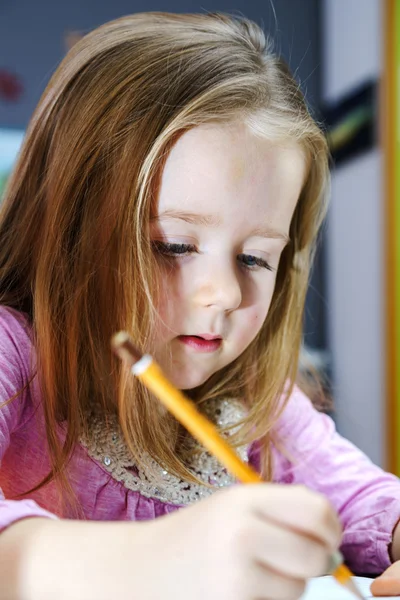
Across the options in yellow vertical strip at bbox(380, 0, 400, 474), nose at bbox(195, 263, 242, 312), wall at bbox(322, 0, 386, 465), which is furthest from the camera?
wall at bbox(322, 0, 386, 465)

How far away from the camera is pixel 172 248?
523 millimetres

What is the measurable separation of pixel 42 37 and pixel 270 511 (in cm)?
217

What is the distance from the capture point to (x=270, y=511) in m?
0.28

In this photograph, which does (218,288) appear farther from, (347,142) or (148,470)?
(347,142)

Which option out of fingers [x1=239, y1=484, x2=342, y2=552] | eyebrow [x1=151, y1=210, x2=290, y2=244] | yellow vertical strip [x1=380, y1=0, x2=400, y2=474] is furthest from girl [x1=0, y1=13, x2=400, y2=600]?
yellow vertical strip [x1=380, y1=0, x2=400, y2=474]

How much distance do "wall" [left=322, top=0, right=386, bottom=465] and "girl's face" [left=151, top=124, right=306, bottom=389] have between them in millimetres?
1462

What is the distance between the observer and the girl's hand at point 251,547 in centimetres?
28

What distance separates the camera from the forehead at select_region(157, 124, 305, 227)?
50 centimetres

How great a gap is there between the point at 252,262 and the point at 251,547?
32 centimetres

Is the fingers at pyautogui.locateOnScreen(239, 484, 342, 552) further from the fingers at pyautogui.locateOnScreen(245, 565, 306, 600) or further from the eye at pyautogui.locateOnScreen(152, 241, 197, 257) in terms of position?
the eye at pyautogui.locateOnScreen(152, 241, 197, 257)

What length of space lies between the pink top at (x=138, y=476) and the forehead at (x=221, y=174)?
16 cm

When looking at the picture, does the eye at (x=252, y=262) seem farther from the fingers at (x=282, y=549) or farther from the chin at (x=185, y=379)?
the fingers at (x=282, y=549)

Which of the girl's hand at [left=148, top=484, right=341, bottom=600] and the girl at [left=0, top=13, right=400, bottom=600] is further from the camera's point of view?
the girl at [left=0, top=13, right=400, bottom=600]

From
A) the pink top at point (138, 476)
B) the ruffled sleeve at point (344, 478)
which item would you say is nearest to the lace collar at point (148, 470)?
the pink top at point (138, 476)
